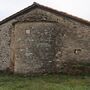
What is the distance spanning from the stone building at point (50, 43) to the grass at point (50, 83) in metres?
1.22

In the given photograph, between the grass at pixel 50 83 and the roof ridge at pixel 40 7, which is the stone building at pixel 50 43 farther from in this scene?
the grass at pixel 50 83

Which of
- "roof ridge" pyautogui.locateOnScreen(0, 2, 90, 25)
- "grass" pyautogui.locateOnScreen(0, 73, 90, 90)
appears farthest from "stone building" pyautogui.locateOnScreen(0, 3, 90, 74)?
"grass" pyautogui.locateOnScreen(0, 73, 90, 90)

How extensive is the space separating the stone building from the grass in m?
1.22

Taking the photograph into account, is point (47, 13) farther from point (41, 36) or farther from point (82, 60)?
point (82, 60)

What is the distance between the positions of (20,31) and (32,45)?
1125 mm

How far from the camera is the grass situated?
12.9 meters


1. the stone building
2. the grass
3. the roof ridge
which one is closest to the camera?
the grass

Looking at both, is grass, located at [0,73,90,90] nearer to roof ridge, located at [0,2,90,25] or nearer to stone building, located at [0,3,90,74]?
stone building, located at [0,3,90,74]

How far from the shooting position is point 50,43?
57.8 ft

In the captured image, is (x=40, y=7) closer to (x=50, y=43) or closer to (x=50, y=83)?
(x=50, y=43)

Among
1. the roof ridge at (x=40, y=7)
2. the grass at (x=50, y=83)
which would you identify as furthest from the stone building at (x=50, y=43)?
the grass at (x=50, y=83)

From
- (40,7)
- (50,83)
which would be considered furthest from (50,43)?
(50,83)

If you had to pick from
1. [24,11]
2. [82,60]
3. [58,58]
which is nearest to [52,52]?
[58,58]

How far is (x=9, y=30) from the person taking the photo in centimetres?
1936
